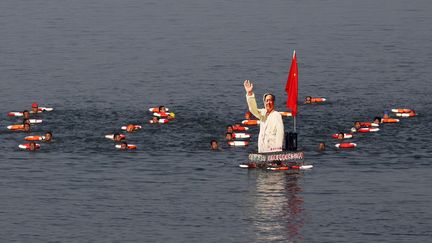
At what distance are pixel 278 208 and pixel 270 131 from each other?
9454mm

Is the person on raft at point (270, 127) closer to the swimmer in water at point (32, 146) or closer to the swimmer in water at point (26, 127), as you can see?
the swimmer in water at point (32, 146)

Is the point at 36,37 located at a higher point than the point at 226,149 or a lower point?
higher

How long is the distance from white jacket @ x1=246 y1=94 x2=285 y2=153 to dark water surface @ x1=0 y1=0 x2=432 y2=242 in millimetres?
1680

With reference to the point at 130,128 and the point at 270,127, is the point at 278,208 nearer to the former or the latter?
the point at 270,127

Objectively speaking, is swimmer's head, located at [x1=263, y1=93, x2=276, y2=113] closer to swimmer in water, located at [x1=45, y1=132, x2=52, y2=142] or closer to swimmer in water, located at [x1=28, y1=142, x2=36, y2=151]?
swimmer in water, located at [x1=28, y1=142, x2=36, y2=151]

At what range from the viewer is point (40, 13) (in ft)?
602

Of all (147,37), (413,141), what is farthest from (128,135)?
(147,37)

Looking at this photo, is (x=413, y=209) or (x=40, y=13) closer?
(x=413, y=209)

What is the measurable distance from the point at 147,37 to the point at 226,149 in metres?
64.1

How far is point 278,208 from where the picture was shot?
82.4 meters

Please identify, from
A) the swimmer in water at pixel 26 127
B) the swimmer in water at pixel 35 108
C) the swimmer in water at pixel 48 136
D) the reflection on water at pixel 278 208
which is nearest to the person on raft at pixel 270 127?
the reflection on water at pixel 278 208

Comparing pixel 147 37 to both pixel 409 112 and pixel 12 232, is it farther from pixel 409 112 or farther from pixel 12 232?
pixel 12 232


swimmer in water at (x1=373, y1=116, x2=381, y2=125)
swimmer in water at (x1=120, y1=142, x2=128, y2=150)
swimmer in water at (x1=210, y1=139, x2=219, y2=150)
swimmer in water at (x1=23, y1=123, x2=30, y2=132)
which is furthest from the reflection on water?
swimmer in water at (x1=23, y1=123, x2=30, y2=132)

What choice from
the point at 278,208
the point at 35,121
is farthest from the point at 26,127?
the point at 278,208
